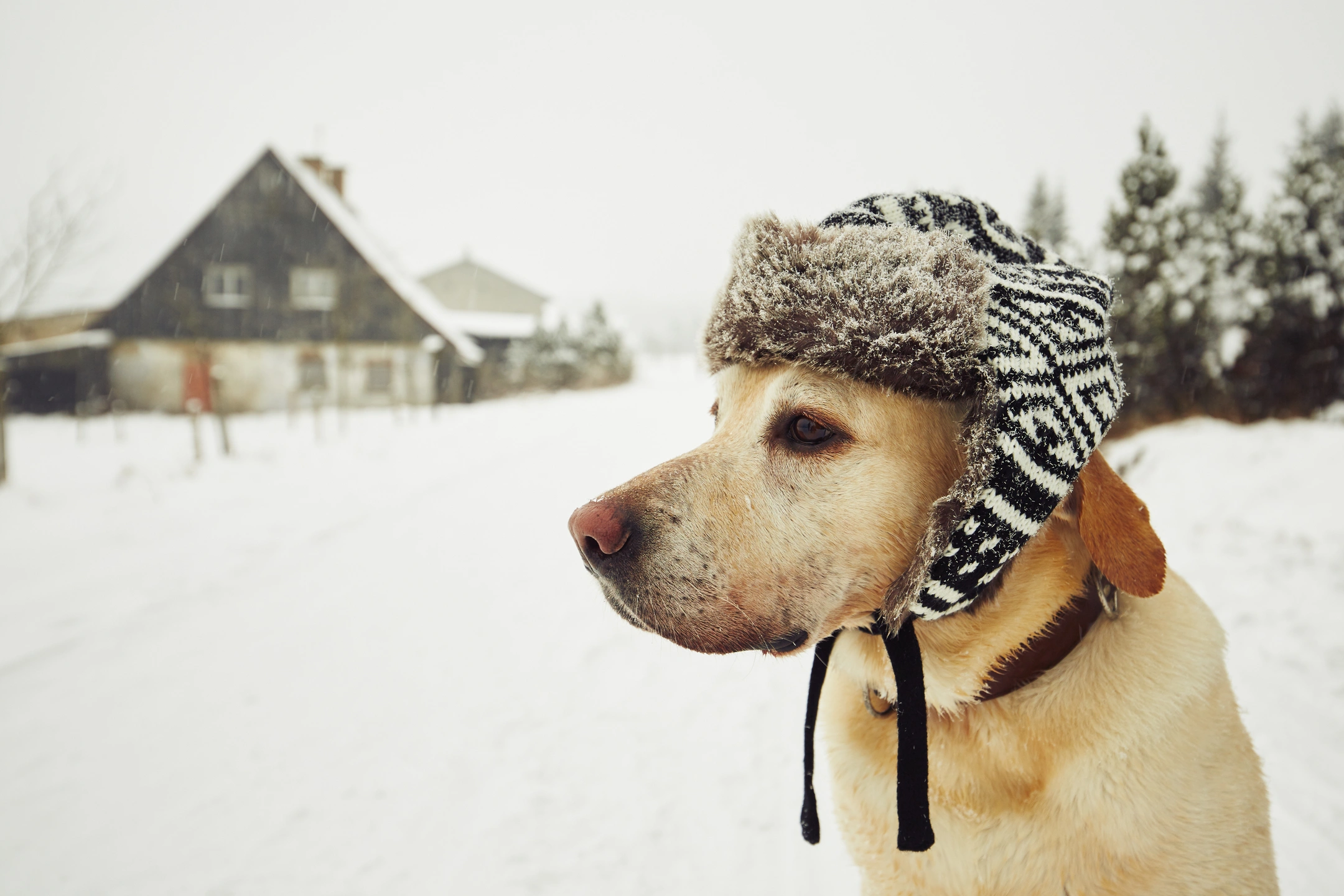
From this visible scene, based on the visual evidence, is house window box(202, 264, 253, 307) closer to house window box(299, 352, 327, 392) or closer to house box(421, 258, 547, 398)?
house window box(299, 352, 327, 392)

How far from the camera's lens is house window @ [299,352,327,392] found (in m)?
23.1

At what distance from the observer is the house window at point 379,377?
77.6ft

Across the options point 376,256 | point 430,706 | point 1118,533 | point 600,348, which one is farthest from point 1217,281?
point 600,348

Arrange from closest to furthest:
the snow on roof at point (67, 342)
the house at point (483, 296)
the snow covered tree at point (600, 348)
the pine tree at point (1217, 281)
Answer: the pine tree at point (1217, 281) < the snow on roof at point (67, 342) < the snow covered tree at point (600, 348) < the house at point (483, 296)

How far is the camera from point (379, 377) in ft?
77.9

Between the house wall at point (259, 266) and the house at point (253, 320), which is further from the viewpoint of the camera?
the house wall at point (259, 266)

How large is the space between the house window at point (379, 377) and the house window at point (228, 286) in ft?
15.0

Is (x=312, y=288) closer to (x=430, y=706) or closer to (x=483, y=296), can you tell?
(x=483, y=296)

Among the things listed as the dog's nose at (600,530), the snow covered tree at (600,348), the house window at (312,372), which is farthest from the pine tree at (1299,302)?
the snow covered tree at (600,348)

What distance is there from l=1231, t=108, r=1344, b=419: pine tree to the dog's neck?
11.0 metres

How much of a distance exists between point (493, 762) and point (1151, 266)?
11.3m

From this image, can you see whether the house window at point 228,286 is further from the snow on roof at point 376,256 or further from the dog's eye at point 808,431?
the dog's eye at point 808,431

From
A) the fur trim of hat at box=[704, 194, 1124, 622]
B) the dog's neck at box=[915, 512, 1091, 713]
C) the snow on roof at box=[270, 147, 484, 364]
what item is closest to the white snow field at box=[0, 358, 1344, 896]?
the dog's neck at box=[915, 512, 1091, 713]

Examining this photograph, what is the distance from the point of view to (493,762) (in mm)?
2934
